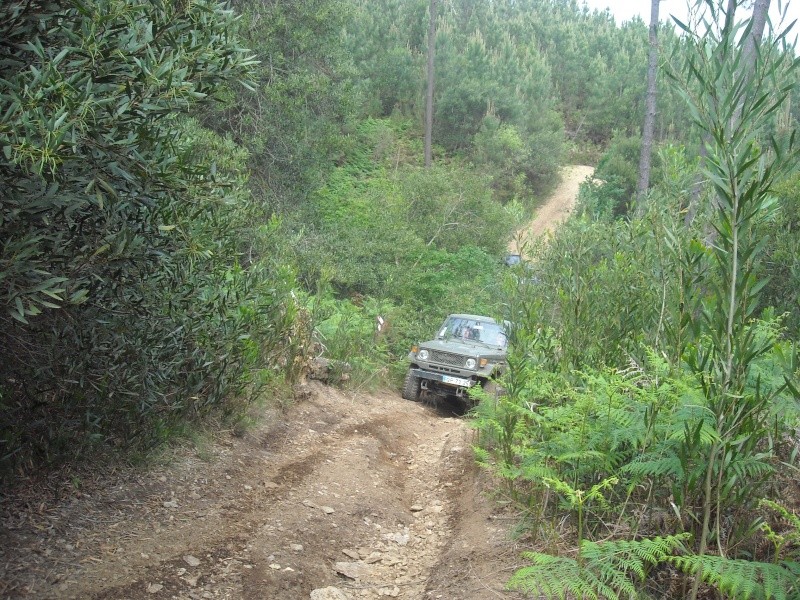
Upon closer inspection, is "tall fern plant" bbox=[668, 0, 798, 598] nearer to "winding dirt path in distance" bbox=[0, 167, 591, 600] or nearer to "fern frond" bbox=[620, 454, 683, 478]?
"fern frond" bbox=[620, 454, 683, 478]

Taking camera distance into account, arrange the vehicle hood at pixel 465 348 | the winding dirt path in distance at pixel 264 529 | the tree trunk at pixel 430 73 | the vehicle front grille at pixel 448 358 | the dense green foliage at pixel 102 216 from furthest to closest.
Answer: the tree trunk at pixel 430 73
the vehicle hood at pixel 465 348
the vehicle front grille at pixel 448 358
the winding dirt path in distance at pixel 264 529
the dense green foliage at pixel 102 216

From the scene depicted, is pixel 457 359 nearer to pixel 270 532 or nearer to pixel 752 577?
pixel 270 532

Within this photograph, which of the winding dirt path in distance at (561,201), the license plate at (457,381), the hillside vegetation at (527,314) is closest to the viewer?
the hillside vegetation at (527,314)

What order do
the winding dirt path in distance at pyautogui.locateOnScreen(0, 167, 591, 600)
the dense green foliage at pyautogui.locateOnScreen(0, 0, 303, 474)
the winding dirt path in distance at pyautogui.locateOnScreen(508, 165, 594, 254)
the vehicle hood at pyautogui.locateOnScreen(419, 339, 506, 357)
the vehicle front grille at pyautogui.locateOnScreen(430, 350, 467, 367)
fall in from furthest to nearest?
the winding dirt path in distance at pyautogui.locateOnScreen(508, 165, 594, 254), the vehicle hood at pyautogui.locateOnScreen(419, 339, 506, 357), the vehicle front grille at pyautogui.locateOnScreen(430, 350, 467, 367), the winding dirt path in distance at pyautogui.locateOnScreen(0, 167, 591, 600), the dense green foliage at pyautogui.locateOnScreen(0, 0, 303, 474)

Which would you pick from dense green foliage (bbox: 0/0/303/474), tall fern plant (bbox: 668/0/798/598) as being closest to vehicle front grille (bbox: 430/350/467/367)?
dense green foliage (bbox: 0/0/303/474)

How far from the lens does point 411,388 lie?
552 inches

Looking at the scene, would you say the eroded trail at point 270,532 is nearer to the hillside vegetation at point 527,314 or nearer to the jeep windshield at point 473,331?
the hillside vegetation at point 527,314

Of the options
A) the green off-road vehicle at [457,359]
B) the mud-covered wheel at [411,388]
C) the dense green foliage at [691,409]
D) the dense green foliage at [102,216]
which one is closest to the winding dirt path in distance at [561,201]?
the green off-road vehicle at [457,359]

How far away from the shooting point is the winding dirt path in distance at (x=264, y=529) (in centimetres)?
491

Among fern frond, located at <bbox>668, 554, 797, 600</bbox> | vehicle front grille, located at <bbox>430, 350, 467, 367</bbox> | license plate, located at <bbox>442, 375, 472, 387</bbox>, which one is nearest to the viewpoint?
fern frond, located at <bbox>668, 554, 797, 600</bbox>

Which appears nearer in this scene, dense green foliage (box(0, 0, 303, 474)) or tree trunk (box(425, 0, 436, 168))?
dense green foliage (box(0, 0, 303, 474))

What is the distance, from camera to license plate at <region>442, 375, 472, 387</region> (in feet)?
42.7

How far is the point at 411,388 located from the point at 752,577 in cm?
1079

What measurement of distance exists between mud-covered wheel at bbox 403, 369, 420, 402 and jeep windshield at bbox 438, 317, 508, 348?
3.38 feet
